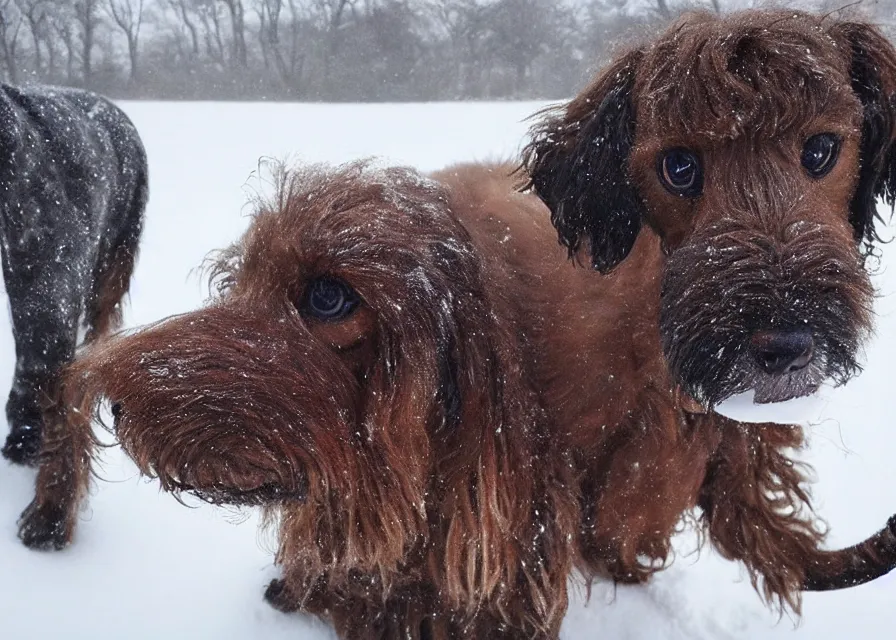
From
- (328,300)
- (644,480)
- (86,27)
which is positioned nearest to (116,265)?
(328,300)

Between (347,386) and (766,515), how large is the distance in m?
1.45

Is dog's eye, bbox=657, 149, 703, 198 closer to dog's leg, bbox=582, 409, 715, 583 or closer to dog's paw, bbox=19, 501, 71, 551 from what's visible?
dog's leg, bbox=582, 409, 715, 583

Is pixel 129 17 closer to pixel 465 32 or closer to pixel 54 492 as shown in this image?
pixel 465 32

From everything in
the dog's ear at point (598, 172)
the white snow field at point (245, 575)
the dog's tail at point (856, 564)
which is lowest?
the white snow field at point (245, 575)

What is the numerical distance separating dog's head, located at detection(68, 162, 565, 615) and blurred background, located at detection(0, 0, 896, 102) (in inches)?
167

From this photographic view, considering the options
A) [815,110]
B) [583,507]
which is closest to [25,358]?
[583,507]

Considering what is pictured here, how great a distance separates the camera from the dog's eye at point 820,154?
169cm

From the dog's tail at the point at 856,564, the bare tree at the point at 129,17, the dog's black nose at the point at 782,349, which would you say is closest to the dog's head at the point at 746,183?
the dog's black nose at the point at 782,349

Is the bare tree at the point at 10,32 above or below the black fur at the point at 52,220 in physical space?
above

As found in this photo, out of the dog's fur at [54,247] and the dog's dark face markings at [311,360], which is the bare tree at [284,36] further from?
the dog's dark face markings at [311,360]

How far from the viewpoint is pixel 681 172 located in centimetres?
175

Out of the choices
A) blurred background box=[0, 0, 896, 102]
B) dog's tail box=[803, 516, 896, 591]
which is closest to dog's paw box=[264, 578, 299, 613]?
dog's tail box=[803, 516, 896, 591]

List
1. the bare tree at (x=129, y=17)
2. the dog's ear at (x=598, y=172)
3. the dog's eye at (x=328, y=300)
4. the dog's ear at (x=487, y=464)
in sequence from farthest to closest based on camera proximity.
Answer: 1. the bare tree at (x=129, y=17)
2. the dog's ear at (x=598, y=172)
3. the dog's ear at (x=487, y=464)
4. the dog's eye at (x=328, y=300)

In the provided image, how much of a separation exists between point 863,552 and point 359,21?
24.4 feet
